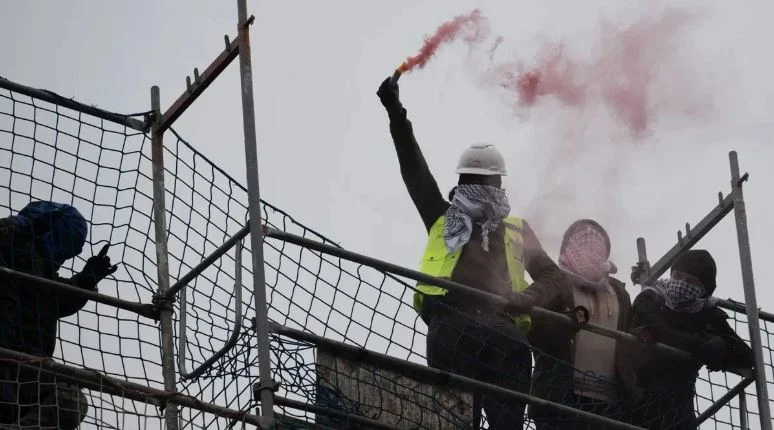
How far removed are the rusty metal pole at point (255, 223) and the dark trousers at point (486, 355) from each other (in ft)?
6.41

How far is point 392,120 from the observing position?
12.4 meters

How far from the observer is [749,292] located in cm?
1297

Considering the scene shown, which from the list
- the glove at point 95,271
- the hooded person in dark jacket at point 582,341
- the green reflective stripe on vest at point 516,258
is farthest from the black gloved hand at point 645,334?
the glove at point 95,271

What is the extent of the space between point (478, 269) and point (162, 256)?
7.13ft

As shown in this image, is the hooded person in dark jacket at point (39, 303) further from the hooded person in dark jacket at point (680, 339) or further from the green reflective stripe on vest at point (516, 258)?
the hooded person in dark jacket at point (680, 339)

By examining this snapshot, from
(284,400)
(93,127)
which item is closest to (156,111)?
(93,127)

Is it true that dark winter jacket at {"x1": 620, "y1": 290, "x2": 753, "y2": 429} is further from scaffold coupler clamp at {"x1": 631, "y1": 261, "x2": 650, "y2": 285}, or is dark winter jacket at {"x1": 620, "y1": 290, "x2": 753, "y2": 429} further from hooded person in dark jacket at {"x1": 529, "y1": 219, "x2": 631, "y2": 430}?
scaffold coupler clamp at {"x1": 631, "y1": 261, "x2": 650, "y2": 285}

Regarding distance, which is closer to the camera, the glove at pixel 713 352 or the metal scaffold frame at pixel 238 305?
the metal scaffold frame at pixel 238 305

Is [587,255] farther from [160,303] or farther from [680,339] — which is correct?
[160,303]

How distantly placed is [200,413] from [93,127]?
7.26 ft

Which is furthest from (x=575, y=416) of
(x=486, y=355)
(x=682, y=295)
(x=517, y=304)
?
(x=682, y=295)

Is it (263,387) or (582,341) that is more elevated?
(582,341)

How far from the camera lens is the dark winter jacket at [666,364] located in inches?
485

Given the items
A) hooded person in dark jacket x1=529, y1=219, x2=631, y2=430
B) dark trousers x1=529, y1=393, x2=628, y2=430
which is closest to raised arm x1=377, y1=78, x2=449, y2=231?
hooded person in dark jacket x1=529, y1=219, x2=631, y2=430
